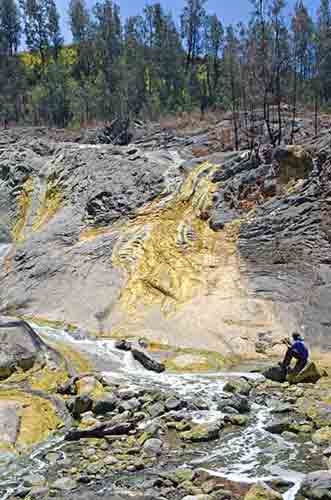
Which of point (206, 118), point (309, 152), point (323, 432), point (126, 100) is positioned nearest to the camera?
point (323, 432)

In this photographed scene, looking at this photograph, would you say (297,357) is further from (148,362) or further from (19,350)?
(19,350)

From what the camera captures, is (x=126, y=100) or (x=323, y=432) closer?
(x=323, y=432)

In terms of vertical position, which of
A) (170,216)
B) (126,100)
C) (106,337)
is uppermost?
(126,100)

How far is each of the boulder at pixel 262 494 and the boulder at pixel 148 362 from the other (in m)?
8.84

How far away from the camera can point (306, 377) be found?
16719 millimetres

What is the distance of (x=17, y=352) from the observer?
16.4 metres

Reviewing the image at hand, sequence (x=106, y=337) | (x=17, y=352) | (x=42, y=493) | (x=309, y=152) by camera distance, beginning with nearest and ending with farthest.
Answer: (x=42, y=493) < (x=17, y=352) < (x=106, y=337) < (x=309, y=152)

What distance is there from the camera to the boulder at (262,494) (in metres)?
9.15

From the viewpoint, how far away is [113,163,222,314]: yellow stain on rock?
2422 cm

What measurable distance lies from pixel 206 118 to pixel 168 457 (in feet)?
172

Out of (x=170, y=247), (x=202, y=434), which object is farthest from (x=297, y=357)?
(x=170, y=247)

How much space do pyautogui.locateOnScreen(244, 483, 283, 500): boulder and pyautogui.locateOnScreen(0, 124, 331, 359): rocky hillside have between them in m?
10.6

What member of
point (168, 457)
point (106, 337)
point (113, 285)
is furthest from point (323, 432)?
point (113, 285)

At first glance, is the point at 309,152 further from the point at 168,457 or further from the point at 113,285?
the point at 168,457
